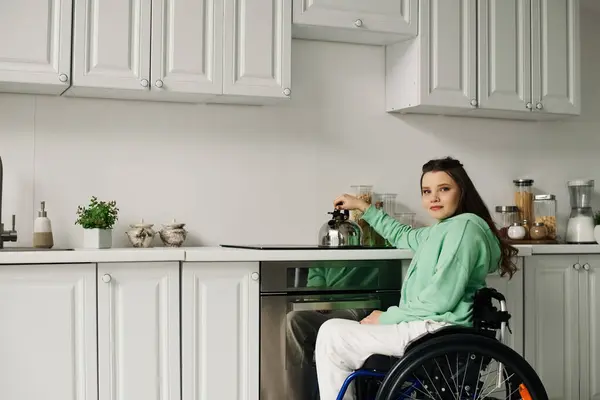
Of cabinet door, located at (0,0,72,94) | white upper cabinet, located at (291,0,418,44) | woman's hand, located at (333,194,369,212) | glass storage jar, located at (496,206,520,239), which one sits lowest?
glass storage jar, located at (496,206,520,239)

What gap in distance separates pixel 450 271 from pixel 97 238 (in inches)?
52.0

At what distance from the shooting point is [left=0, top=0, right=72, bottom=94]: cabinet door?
8.89 ft

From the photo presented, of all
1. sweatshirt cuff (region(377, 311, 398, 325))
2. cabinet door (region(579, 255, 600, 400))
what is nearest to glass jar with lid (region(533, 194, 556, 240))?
cabinet door (region(579, 255, 600, 400))

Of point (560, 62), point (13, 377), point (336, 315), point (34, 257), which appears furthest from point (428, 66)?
point (13, 377)

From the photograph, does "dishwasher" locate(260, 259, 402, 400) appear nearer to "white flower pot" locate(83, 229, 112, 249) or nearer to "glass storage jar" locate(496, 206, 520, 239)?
"white flower pot" locate(83, 229, 112, 249)

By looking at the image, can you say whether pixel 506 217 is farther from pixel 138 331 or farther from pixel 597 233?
pixel 138 331

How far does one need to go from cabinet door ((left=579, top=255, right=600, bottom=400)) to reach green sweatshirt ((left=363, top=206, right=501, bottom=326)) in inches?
37.8

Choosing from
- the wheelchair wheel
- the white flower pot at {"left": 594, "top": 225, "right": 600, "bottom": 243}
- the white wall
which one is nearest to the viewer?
the wheelchair wheel

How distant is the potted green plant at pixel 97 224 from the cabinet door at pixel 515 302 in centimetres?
159

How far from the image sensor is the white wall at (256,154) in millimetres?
3070

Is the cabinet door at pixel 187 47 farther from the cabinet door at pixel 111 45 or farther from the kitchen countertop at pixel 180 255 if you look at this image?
the kitchen countertop at pixel 180 255

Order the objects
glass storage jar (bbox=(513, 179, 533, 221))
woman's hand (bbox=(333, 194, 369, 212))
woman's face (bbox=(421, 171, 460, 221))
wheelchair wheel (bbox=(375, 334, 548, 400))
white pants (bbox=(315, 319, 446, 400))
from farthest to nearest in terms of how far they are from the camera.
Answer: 1. glass storage jar (bbox=(513, 179, 533, 221))
2. woman's hand (bbox=(333, 194, 369, 212))
3. woman's face (bbox=(421, 171, 460, 221))
4. white pants (bbox=(315, 319, 446, 400))
5. wheelchair wheel (bbox=(375, 334, 548, 400))

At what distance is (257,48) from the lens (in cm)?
302

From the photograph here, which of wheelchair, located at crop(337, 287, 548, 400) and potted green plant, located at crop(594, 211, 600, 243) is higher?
potted green plant, located at crop(594, 211, 600, 243)
